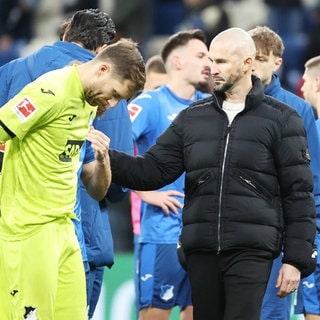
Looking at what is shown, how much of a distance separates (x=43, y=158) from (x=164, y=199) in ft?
7.94

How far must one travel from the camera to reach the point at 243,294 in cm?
556

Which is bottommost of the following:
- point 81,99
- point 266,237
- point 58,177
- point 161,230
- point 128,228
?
point 128,228

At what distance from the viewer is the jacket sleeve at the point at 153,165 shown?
5.84 meters

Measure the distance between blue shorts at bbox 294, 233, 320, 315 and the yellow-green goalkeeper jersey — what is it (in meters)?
Answer: 2.41

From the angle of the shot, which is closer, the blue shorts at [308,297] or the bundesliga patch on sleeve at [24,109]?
the bundesliga patch on sleeve at [24,109]

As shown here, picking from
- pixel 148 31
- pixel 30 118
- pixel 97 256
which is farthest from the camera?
pixel 148 31

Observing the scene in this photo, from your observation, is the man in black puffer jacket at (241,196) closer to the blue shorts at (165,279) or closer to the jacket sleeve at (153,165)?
the jacket sleeve at (153,165)

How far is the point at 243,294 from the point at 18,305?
1.09 meters

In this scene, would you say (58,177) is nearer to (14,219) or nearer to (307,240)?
(14,219)

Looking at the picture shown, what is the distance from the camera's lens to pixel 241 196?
5566 millimetres

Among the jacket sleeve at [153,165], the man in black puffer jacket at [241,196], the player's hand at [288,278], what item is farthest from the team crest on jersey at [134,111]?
the player's hand at [288,278]

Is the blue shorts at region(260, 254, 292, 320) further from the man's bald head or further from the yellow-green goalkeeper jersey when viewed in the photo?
the yellow-green goalkeeper jersey

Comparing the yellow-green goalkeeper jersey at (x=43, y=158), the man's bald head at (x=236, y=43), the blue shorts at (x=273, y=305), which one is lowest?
the blue shorts at (x=273, y=305)

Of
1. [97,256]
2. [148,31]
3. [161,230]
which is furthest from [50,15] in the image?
[97,256]
